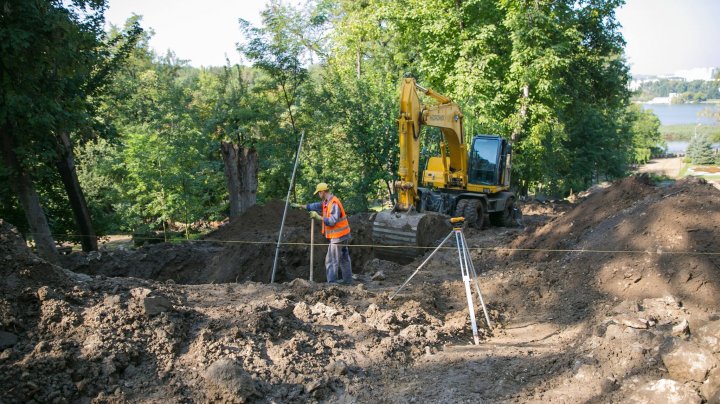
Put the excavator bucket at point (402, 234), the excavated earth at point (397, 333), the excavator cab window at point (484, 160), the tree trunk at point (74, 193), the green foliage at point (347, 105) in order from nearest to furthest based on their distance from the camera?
the excavated earth at point (397, 333) → the excavator bucket at point (402, 234) → the tree trunk at point (74, 193) → the excavator cab window at point (484, 160) → the green foliage at point (347, 105)

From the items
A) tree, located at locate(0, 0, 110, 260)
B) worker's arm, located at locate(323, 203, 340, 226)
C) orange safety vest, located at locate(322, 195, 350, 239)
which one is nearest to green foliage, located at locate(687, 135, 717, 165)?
orange safety vest, located at locate(322, 195, 350, 239)

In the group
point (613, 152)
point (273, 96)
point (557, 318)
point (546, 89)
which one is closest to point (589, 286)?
point (557, 318)

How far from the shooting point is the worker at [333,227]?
29.2ft

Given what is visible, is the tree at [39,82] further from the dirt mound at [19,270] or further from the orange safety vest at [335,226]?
the orange safety vest at [335,226]

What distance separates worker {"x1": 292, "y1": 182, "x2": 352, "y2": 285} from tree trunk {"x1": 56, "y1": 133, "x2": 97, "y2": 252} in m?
6.58

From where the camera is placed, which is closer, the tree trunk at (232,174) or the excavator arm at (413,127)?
the excavator arm at (413,127)

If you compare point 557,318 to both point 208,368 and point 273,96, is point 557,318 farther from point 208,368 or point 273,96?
point 273,96

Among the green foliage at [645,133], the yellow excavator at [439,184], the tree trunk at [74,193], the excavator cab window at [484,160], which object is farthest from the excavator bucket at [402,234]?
the green foliage at [645,133]

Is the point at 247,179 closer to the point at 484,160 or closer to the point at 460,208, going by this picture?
the point at 460,208

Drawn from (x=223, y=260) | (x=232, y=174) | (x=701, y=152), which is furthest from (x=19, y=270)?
(x=701, y=152)

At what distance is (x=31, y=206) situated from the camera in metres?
10.3

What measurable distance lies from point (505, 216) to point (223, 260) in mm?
8264

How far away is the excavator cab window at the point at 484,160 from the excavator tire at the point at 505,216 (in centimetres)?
140

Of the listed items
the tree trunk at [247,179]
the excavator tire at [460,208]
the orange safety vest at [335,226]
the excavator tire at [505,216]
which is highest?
the tree trunk at [247,179]
